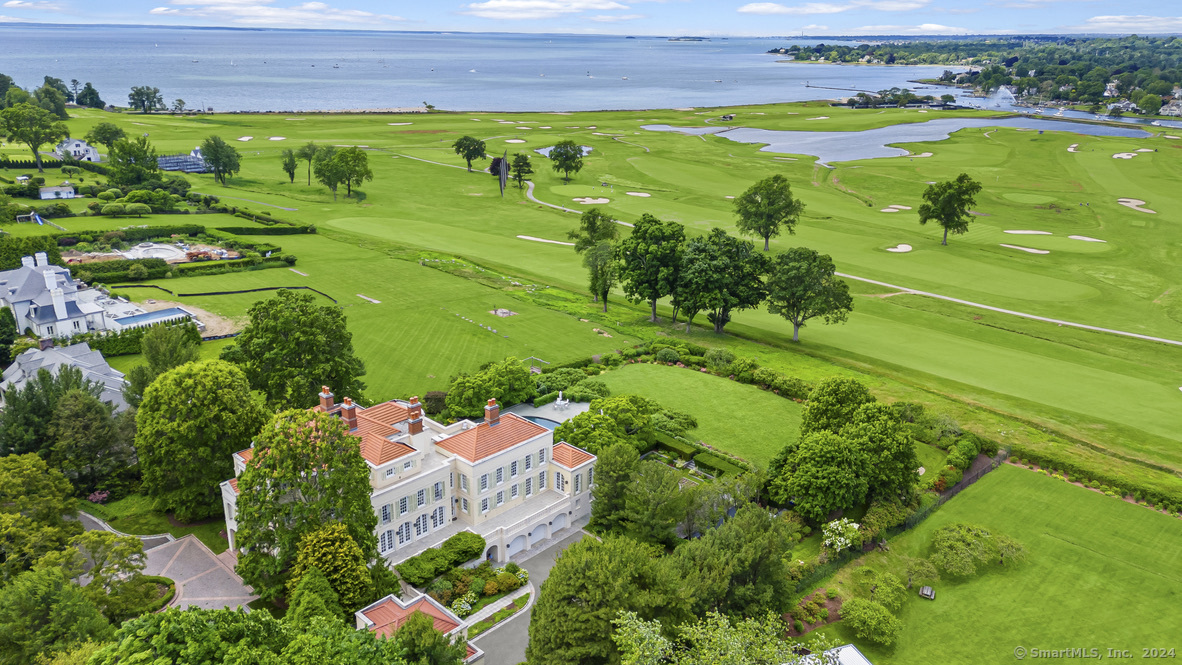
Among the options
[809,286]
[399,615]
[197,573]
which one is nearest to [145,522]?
[197,573]

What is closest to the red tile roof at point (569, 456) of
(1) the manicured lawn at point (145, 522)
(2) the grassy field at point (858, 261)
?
(2) the grassy field at point (858, 261)

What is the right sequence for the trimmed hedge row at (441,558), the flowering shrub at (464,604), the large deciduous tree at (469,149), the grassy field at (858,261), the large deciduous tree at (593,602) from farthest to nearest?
the large deciduous tree at (469,149) → the grassy field at (858,261) → the trimmed hedge row at (441,558) → the flowering shrub at (464,604) → the large deciduous tree at (593,602)

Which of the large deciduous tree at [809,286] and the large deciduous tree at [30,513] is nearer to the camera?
the large deciduous tree at [30,513]

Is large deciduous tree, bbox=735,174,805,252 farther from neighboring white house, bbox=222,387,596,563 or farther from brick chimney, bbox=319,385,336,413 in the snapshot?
brick chimney, bbox=319,385,336,413

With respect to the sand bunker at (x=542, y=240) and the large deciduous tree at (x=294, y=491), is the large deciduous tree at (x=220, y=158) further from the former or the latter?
the large deciduous tree at (x=294, y=491)

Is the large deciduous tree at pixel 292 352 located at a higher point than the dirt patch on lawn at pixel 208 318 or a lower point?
higher

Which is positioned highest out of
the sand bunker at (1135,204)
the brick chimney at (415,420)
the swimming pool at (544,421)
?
the sand bunker at (1135,204)
